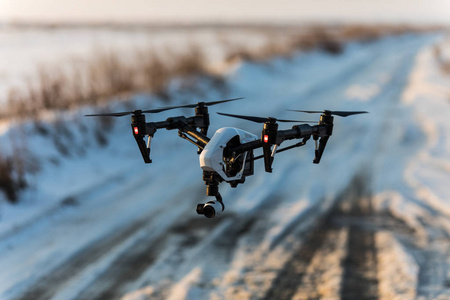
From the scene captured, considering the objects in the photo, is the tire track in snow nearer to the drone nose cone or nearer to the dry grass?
the drone nose cone

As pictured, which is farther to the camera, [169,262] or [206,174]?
[169,262]

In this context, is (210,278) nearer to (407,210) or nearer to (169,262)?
(169,262)

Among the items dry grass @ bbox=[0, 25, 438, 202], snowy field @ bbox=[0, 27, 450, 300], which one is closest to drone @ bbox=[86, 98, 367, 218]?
snowy field @ bbox=[0, 27, 450, 300]

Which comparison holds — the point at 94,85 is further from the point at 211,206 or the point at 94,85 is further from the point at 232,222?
the point at 211,206

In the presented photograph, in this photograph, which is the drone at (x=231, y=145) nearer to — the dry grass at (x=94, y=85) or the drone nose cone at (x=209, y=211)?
the drone nose cone at (x=209, y=211)

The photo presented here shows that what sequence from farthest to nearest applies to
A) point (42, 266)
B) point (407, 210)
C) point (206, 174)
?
1. point (407, 210)
2. point (42, 266)
3. point (206, 174)

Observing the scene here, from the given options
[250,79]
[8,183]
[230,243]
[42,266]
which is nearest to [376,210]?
[230,243]
